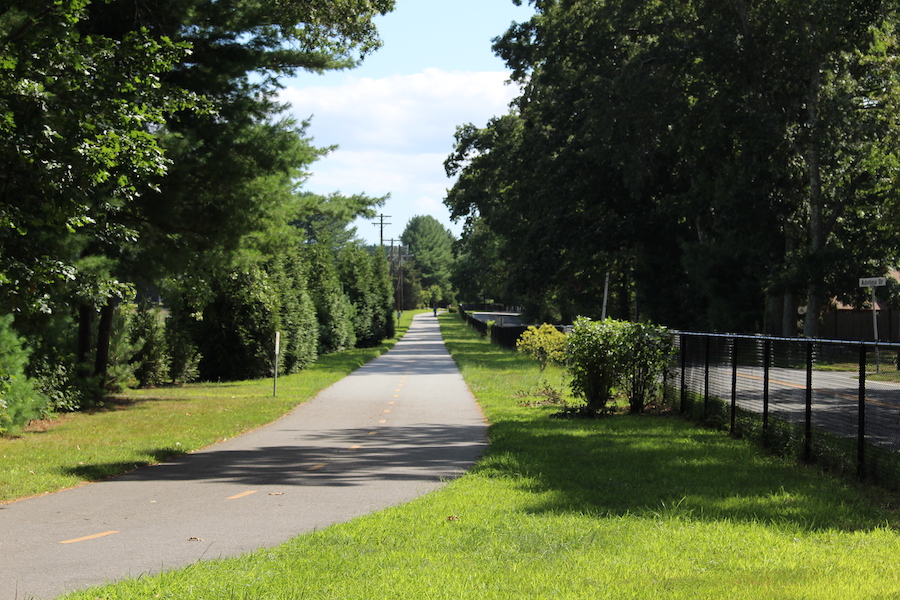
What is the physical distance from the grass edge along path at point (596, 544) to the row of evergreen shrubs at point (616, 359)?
5281 millimetres

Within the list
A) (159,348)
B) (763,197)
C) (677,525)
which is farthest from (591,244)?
(677,525)

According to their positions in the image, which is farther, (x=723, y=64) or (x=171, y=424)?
(x=723, y=64)

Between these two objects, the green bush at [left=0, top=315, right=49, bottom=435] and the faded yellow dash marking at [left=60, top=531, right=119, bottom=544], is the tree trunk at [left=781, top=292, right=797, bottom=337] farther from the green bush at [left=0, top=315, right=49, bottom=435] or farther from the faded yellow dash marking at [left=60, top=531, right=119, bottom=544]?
the faded yellow dash marking at [left=60, top=531, right=119, bottom=544]

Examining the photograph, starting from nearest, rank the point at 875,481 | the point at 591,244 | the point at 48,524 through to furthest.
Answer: the point at 48,524 → the point at 875,481 → the point at 591,244

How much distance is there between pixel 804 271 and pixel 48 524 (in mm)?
27944

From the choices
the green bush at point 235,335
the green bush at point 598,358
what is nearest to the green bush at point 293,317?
the green bush at point 235,335

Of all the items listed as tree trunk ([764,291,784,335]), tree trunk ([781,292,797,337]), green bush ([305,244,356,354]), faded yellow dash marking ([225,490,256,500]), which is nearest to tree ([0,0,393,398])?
faded yellow dash marking ([225,490,256,500])

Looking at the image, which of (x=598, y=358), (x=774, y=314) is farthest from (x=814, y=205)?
(x=598, y=358)

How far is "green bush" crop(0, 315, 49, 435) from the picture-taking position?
14.0 meters

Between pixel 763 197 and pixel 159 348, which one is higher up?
pixel 763 197

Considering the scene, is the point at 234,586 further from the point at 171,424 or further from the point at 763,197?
the point at 763,197

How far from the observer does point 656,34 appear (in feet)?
108

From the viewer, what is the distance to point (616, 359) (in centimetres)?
1598

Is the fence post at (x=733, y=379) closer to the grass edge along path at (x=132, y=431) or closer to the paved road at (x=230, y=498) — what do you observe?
the paved road at (x=230, y=498)
